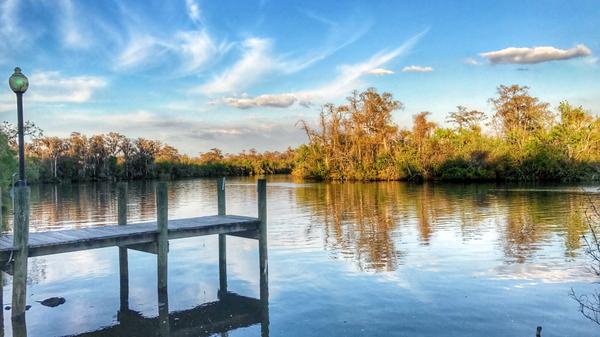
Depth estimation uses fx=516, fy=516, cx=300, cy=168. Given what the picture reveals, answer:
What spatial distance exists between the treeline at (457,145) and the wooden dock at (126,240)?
163 ft

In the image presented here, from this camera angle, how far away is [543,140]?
58.2 meters

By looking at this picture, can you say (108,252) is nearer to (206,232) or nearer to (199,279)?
(199,279)

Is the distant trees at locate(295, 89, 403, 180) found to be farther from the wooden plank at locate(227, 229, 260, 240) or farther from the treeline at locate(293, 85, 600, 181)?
the wooden plank at locate(227, 229, 260, 240)

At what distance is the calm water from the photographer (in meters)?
9.55

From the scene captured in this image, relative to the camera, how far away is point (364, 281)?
1259 centimetres

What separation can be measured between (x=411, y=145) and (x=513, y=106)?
15.5 metres

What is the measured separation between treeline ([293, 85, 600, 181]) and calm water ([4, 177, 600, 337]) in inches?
1439

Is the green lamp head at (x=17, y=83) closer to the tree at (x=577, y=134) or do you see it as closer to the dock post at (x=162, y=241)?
the dock post at (x=162, y=241)

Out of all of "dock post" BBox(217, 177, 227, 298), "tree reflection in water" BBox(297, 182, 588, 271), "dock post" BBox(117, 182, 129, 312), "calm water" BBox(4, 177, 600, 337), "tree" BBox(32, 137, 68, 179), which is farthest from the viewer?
"tree" BBox(32, 137, 68, 179)

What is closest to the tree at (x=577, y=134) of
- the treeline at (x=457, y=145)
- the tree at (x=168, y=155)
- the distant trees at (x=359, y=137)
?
the treeline at (x=457, y=145)

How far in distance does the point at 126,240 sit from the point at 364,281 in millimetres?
5654

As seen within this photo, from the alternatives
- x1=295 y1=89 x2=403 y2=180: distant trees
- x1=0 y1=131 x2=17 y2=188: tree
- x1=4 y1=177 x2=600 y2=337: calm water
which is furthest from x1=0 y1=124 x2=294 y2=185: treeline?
x1=4 y1=177 x2=600 y2=337: calm water

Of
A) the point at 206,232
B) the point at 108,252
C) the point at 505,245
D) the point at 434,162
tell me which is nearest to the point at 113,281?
the point at 206,232

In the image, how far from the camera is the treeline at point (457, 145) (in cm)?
5619
